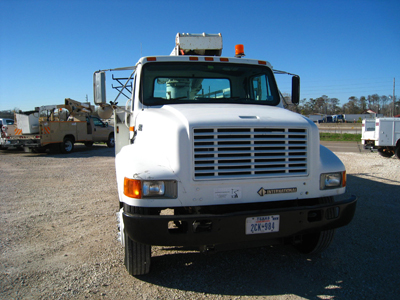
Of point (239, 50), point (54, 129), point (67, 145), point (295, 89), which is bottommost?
point (67, 145)

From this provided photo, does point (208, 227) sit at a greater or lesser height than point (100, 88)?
lesser

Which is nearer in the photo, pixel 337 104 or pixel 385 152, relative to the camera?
pixel 385 152

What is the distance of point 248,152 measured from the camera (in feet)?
9.67

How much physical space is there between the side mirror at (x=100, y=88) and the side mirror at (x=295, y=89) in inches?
118

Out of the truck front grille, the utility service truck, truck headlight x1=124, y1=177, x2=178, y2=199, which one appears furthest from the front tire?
the utility service truck

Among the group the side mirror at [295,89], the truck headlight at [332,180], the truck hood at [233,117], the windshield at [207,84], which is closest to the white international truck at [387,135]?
the side mirror at [295,89]

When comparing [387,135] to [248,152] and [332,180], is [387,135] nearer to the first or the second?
[332,180]

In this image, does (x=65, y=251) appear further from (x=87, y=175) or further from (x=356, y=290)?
(x=87, y=175)

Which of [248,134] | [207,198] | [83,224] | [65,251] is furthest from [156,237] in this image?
[83,224]

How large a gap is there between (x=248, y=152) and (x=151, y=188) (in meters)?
0.96

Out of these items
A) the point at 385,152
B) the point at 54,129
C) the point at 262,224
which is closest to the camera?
the point at 262,224

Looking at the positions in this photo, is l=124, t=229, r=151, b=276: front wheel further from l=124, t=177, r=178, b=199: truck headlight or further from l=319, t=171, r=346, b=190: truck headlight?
l=319, t=171, r=346, b=190: truck headlight

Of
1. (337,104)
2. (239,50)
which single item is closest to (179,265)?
(239,50)

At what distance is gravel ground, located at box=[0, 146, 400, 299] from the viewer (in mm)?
3041
